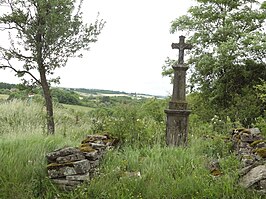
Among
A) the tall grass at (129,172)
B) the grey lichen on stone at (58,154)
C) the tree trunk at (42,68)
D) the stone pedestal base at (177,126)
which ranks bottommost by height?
the tall grass at (129,172)

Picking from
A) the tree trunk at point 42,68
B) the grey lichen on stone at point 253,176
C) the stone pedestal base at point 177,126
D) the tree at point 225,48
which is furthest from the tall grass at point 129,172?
the tree at point 225,48

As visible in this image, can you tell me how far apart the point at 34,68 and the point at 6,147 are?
4.54 metres

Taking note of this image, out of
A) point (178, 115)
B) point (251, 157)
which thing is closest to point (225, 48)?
A: point (178, 115)

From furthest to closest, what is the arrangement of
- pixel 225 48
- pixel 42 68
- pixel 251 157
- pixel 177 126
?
pixel 225 48
pixel 42 68
pixel 177 126
pixel 251 157

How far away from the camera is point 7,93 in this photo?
51.2ft

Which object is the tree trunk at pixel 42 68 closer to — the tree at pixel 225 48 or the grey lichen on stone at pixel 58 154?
the grey lichen on stone at pixel 58 154

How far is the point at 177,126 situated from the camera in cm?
727

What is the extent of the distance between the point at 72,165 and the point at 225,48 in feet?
36.0

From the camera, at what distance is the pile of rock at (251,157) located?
421 cm

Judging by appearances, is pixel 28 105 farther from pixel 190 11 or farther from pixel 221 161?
pixel 190 11

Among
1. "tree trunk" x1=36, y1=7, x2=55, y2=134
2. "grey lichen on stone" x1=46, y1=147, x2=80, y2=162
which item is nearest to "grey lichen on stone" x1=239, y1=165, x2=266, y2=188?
"grey lichen on stone" x1=46, y1=147, x2=80, y2=162

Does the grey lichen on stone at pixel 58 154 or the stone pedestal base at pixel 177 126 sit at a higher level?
the stone pedestal base at pixel 177 126

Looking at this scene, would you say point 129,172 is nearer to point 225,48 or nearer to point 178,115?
point 178,115

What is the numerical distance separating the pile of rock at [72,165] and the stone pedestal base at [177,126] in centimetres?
221
